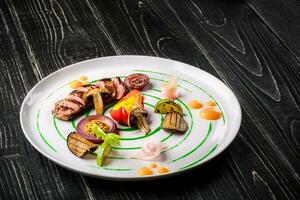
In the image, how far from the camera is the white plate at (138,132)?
1.51 metres

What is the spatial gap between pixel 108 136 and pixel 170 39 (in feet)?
2.86

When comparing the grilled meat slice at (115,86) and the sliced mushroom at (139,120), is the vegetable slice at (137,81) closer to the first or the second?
the grilled meat slice at (115,86)

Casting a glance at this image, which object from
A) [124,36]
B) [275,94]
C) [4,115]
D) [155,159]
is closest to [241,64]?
[275,94]

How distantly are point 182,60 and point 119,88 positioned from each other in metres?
0.44

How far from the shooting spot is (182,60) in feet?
7.11

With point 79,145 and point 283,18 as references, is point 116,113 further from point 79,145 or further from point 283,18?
point 283,18

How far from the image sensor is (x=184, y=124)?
5.45 feet

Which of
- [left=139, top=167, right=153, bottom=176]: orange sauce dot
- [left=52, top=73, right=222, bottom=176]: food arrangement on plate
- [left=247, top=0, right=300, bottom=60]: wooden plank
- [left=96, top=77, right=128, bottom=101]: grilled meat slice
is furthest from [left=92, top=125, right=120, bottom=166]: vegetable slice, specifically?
[left=247, top=0, right=300, bottom=60]: wooden plank

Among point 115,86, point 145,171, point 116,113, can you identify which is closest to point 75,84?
point 115,86

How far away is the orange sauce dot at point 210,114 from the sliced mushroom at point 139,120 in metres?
0.19

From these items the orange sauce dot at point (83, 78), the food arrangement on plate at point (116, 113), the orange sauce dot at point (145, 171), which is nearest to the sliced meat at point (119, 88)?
the food arrangement on plate at point (116, 113)

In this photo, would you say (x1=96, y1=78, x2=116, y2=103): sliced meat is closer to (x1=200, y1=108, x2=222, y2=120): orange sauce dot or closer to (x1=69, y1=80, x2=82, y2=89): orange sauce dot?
(x1=69, y1=80, x2=82, y2=89): orange sauce dot

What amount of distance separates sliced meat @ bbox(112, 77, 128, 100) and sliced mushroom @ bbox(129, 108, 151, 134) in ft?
0.49

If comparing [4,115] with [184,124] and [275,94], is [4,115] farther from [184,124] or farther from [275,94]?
[275,94]
